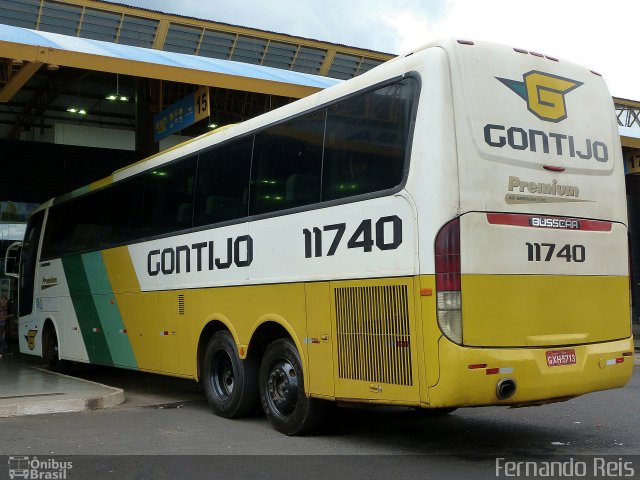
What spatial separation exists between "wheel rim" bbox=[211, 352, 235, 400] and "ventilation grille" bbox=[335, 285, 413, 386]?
101 inches

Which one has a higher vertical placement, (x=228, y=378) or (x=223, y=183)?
(x=223, y=183)

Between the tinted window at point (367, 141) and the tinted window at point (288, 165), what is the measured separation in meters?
0.21

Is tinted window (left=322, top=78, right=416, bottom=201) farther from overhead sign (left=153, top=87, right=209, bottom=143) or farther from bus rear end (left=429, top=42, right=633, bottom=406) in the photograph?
overhead sign (left=153, top=87, right=209, bottom=143)

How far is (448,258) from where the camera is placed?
21.6 feet

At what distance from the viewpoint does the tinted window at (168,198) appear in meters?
10.5

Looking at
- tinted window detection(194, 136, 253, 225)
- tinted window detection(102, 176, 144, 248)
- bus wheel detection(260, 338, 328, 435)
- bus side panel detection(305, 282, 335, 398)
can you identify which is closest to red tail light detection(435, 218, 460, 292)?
bus side panel detection(305, 282, 335, 398)

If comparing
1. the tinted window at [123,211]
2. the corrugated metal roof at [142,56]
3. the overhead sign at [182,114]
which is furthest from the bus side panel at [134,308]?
the overhead sign at [182,114]

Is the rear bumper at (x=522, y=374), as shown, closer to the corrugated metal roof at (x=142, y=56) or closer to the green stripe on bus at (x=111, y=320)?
the green stripe on bus at (x=111, y=320)

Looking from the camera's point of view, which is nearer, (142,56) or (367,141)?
(367,141)

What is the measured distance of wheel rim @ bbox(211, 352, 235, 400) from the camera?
9.70 meters

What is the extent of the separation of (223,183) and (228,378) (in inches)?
95.7
